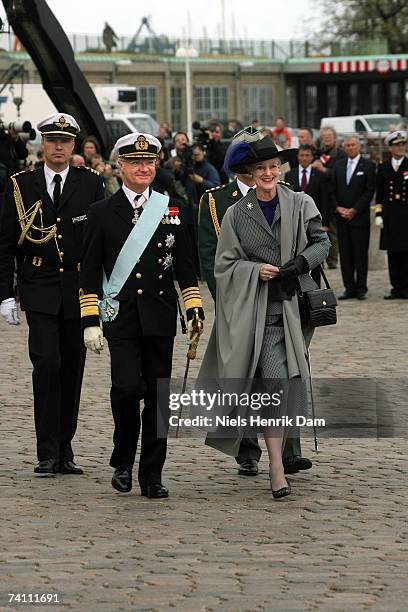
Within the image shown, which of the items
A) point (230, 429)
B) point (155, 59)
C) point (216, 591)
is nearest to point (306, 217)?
point (230, 429)

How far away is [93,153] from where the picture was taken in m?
19.6

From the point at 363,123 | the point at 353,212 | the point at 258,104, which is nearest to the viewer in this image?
the point at 353,212

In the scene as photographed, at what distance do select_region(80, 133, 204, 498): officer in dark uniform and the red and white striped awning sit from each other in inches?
2286

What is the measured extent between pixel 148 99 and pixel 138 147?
2255 inches

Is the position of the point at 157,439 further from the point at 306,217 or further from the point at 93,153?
the point at 93,153

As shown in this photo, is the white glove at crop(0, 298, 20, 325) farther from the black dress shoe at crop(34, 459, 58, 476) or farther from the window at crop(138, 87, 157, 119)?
the window at crop(138, 87, 157, 119)

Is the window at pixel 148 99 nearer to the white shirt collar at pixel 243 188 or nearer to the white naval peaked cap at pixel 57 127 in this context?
the white shirt collar at pixel 243 188

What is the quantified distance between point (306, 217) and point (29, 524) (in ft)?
7.09

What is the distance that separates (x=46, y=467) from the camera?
8789 millimetres

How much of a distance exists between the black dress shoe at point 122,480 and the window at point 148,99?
56372mm

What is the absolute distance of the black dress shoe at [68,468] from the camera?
351 inches

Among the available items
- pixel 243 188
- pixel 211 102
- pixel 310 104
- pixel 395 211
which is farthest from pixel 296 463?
pixel 310 104

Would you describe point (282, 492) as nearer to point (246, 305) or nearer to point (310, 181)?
point (246, 305)

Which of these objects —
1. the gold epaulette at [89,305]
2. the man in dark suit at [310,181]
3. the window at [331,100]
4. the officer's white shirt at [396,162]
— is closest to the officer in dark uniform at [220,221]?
the gold epaulette at [89,305]
